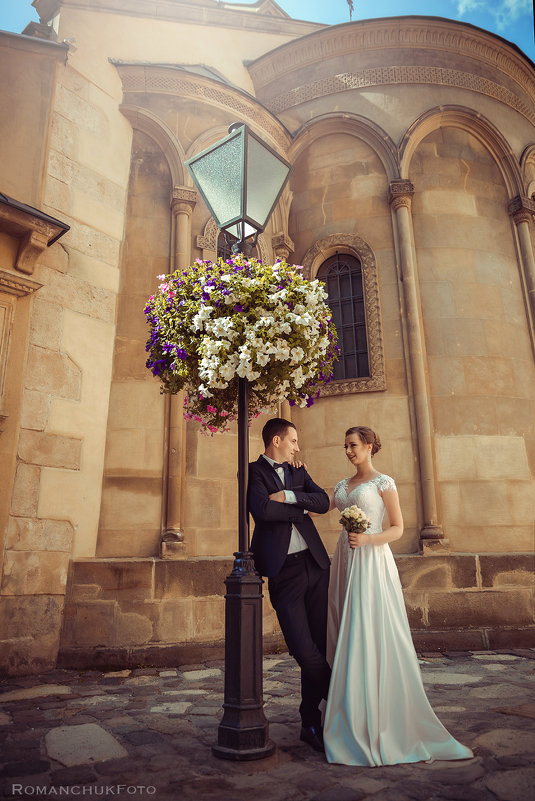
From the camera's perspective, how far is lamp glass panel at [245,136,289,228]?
172 inches

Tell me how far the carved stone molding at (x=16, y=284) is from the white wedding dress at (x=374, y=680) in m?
5.03

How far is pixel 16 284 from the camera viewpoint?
670 centimetres

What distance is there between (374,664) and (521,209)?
8955 millimetres

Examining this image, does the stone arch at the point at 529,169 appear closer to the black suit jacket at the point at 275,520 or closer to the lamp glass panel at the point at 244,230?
the lamp glass panel at the point at 244,230

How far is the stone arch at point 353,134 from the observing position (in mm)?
9906

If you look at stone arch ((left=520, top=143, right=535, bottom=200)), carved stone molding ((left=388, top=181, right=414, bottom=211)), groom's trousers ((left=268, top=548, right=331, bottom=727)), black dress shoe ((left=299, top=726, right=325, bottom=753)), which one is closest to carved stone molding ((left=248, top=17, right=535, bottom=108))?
stone arch ((left=520, top=143, right=535, bottom=200))

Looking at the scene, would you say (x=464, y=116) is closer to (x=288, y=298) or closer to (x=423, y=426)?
(x=423, y=426)

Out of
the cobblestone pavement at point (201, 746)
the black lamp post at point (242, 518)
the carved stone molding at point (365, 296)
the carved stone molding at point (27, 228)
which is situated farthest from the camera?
the carved stone molding at point (365, 296)

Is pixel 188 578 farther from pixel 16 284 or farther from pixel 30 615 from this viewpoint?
pixel 16 284

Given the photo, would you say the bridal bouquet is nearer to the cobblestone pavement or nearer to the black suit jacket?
the black suit jacket

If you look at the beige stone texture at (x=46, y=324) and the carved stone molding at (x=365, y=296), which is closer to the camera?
the beige stone texture at (x=46, y=324)

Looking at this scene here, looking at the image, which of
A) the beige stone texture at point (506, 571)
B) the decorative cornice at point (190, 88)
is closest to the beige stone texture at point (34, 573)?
the beige stone texture at point (506, 571)

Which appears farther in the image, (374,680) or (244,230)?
(244,230)

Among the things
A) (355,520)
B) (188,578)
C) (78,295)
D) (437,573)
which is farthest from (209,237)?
(355,520)
